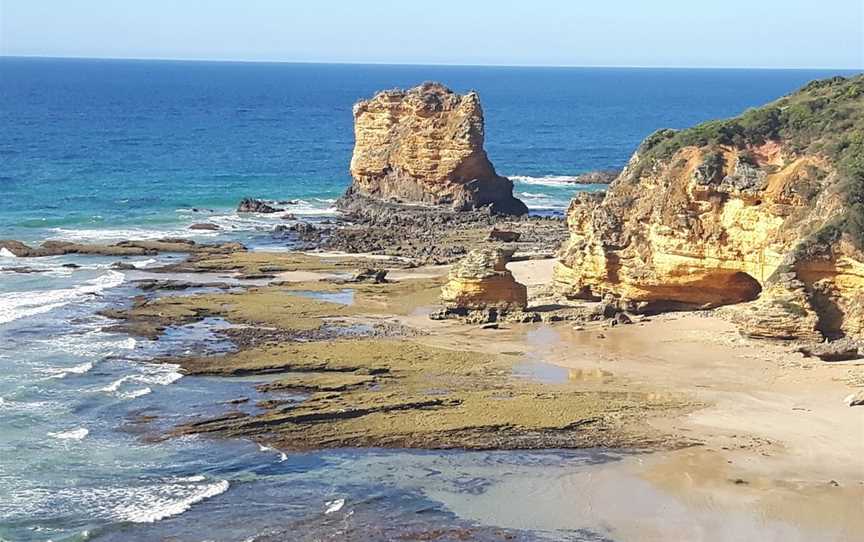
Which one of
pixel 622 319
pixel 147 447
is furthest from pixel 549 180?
pixel 147 447

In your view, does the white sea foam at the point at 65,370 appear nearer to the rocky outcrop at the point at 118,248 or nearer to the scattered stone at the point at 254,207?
the rocky outcrop at the point at 118,248

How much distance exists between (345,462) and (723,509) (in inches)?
322

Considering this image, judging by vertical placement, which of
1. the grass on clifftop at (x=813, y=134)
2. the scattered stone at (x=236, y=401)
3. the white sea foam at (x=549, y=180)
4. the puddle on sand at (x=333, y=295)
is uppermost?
the grass on clifftop at (x=813, y=134)

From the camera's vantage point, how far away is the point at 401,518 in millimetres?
24312

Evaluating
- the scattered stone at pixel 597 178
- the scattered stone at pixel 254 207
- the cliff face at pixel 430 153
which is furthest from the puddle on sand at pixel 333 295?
the scattered stone at pixel 597 178

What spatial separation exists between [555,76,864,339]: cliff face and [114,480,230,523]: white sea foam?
16798 mm

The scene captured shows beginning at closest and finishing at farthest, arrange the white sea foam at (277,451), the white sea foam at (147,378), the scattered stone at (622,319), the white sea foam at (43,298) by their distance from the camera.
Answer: the white sea foam at (277,451), the white sea foam at (147,378), the scattered stone at (622,319), the white sea foam at (43,298)

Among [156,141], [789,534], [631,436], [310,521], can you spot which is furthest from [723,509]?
[156,141]

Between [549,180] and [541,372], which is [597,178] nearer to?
[549,180]

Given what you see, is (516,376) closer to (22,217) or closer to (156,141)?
(22,217)

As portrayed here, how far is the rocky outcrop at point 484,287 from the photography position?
4050 centimetres

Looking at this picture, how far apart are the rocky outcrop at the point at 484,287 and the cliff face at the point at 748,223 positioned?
263 centimetres

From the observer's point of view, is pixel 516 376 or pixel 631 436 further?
A: pixel 516 376

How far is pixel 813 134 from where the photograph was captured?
3862cm
